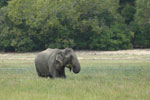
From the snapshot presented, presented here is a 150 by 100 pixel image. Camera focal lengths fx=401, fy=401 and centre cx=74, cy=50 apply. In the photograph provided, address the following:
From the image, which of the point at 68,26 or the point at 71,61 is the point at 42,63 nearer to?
the point at 71,61

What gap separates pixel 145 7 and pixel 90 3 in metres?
7.84

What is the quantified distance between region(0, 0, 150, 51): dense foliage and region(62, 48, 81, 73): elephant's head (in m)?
36.1

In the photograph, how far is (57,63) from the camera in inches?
715

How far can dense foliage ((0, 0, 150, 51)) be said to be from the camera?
54781mm

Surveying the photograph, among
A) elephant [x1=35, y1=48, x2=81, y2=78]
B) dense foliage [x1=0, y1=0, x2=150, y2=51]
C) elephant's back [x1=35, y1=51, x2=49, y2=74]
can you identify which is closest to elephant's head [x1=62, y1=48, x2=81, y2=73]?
elephant [x1=35, y1=48, x2=81, y2=78]

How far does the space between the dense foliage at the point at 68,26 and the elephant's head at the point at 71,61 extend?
36.1 m

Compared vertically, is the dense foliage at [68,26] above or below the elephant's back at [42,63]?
below

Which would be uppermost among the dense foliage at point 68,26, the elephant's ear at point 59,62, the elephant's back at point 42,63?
the elephant's ear at point 59,62

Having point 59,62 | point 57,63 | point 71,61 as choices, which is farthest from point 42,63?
point 71,61

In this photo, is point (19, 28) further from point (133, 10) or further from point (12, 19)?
point (133, 10)

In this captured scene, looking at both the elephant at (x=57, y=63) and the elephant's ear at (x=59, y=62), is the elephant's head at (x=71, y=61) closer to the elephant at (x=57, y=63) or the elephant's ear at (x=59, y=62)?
the elephant at (x=57, y=63)

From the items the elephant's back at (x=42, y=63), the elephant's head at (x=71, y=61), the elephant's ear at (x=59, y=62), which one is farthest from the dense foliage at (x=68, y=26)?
the elephant's head at (x=71, y=61)

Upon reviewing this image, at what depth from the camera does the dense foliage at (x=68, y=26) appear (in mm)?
54781

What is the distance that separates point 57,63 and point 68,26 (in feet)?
128
